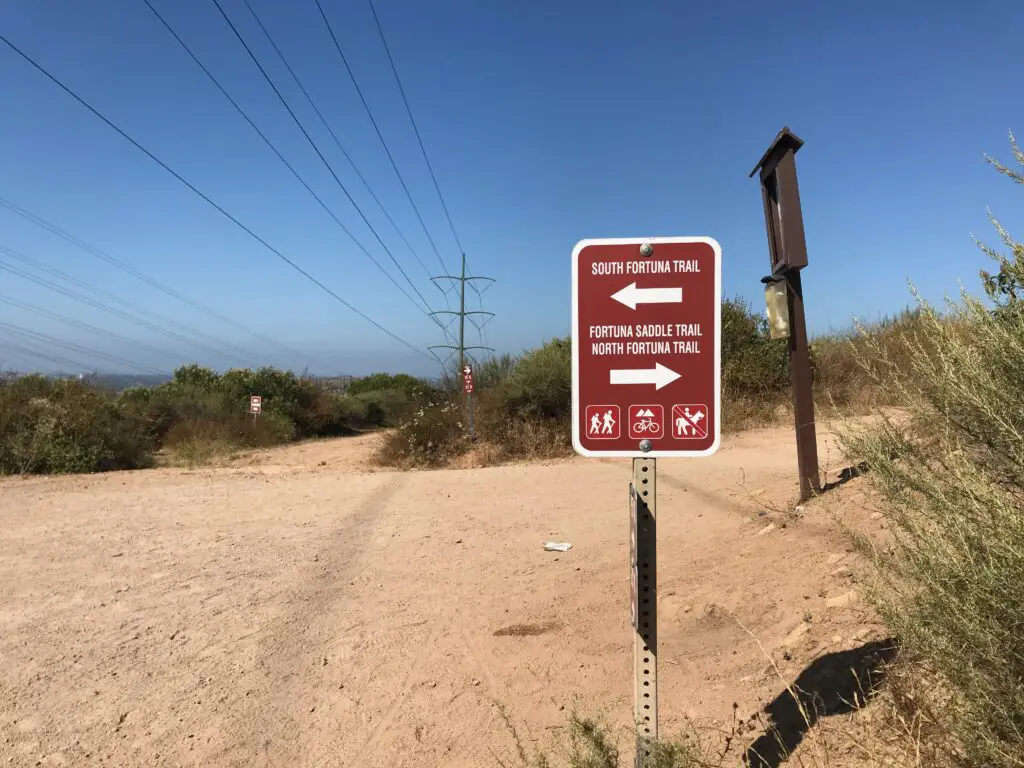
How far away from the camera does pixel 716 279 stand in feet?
7.30

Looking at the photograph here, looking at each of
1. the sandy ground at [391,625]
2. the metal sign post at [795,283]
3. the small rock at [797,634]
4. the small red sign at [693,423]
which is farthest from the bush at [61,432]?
the small red sign at [693,423]

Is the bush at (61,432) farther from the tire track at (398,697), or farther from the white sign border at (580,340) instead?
the white sign border at (580,340)

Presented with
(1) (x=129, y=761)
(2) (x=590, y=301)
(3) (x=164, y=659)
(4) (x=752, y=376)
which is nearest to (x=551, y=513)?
(3) (x=164, y=659)

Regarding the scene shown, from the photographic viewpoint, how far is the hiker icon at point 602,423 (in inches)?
88.1

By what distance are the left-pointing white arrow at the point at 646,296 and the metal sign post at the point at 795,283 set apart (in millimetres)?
4318

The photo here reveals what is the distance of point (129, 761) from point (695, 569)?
379 centimetres

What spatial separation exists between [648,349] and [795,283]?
4.59 meters

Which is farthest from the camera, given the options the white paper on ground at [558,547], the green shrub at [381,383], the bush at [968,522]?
the green shrub at [381,383]

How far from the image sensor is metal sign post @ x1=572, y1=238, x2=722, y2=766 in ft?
7.23

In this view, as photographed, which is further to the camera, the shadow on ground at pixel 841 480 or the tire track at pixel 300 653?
the shadow on ground at pixel 841 480

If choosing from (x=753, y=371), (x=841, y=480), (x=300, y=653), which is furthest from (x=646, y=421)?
(x=753, y=371)

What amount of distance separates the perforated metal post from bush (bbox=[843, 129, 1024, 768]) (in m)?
0.88

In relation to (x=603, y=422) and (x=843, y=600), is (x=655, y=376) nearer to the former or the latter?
(x=603, y=422)

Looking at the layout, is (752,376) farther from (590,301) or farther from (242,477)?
(590,301)
